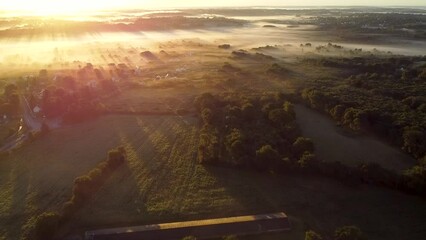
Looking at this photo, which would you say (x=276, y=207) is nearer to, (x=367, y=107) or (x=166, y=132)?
(x=166, y=132)

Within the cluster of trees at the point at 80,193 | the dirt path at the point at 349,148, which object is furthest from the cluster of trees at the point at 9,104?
the dirt path at the point at 349,148

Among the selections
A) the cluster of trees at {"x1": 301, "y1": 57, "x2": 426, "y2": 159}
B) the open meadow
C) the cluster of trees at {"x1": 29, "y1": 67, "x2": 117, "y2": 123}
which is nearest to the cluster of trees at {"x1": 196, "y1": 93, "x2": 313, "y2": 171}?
the open meadow

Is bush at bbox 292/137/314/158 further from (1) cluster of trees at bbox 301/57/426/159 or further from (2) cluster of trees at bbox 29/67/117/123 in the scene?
(2) cluster of trees at bbox 29/67/117/123

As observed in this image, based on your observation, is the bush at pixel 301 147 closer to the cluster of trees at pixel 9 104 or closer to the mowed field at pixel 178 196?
the mowed field at pixel 178 196

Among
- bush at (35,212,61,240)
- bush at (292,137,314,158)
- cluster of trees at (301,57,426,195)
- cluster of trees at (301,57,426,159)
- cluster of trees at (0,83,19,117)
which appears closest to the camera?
bush at (35,212,61,240)

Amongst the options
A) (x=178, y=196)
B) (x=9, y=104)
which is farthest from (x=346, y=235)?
(x=9, y=104)

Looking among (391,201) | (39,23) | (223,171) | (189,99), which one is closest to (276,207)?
(223,171)

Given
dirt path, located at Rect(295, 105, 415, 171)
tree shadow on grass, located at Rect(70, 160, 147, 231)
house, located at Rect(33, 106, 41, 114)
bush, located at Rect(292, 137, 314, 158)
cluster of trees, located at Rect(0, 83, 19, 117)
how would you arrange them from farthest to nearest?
1. house, located at Rect(33, 106, 41, 114)
2. cluster of trees, located at Rect(0, 83, 19, 117)
3. dirt path, located at Rect(295, 105, 415, 171)
4. bush, located at Rect(292, 137, 314, 158)
5. tree shadow on grass, located at Rect(70, 160, 147, 231)

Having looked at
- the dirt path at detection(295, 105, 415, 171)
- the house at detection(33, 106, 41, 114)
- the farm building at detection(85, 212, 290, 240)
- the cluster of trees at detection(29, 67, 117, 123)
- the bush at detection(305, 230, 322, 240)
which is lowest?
the farm building at detection(85, 212, 290, 240)
